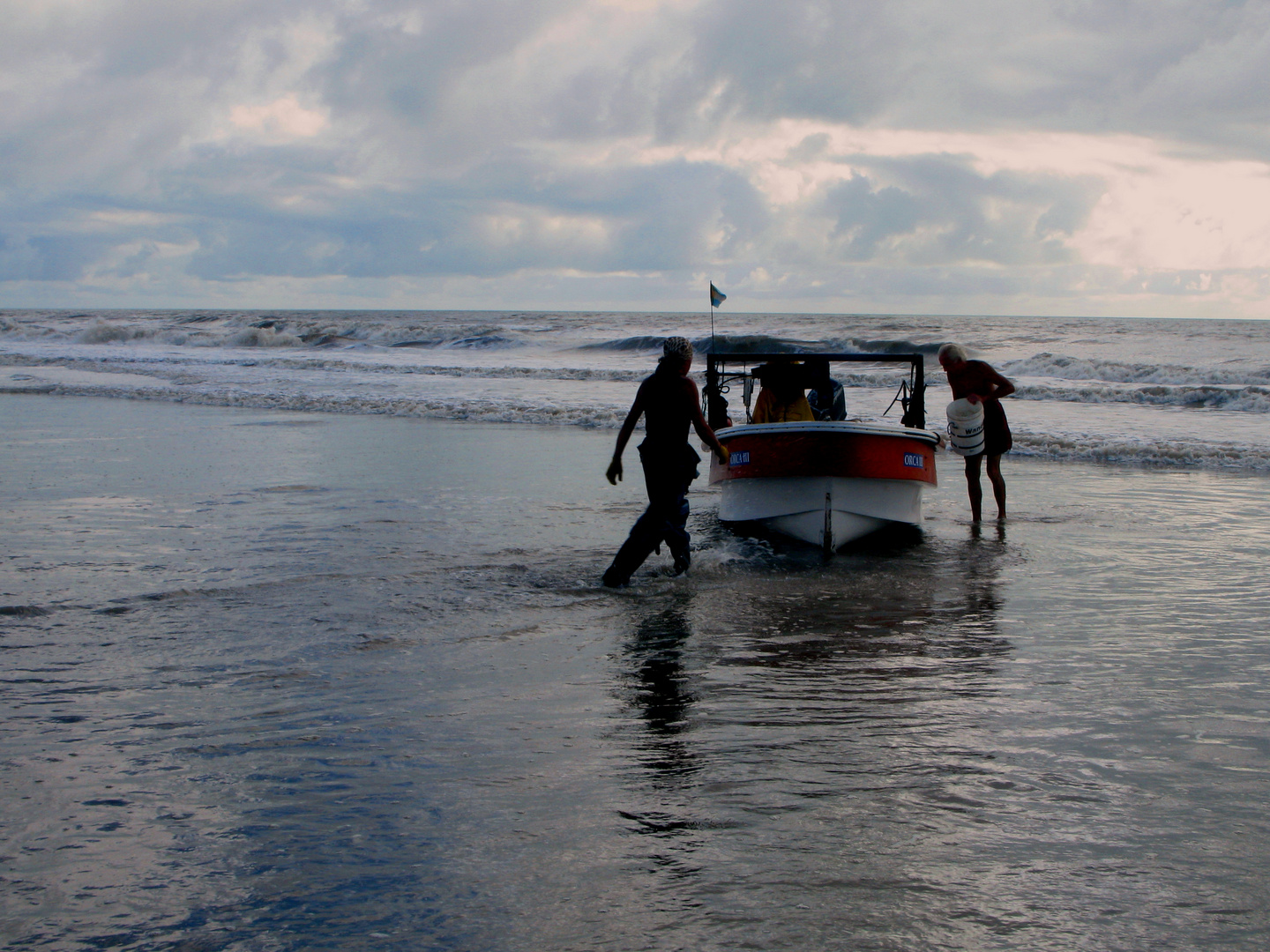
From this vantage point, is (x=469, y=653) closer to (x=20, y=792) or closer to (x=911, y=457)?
(x=20, y=792)

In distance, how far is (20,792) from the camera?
348 cm

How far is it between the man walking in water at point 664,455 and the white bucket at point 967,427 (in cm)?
333

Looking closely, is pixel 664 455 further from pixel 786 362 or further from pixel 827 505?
pixel 786 362

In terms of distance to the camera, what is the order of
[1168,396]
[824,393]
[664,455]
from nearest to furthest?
[664,455] → [824,393] → [1168,396]

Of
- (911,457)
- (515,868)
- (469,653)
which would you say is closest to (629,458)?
(911,457)

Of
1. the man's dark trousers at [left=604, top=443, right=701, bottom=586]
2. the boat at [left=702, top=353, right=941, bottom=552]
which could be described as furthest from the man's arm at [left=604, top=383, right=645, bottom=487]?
the boat at [left=702, top=353, right=941, bottom=552]

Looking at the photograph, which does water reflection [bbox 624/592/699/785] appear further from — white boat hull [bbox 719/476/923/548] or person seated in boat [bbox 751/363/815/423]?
person seated in boat [bbox 751/363/815/423]

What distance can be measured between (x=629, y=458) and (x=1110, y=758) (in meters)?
10.9

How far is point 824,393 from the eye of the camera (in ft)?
31.9

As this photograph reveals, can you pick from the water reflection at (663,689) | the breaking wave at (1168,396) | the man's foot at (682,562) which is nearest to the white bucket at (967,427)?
the man's foot at (682,562)

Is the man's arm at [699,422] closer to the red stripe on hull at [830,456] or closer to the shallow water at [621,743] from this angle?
the shallow water at [621,743]

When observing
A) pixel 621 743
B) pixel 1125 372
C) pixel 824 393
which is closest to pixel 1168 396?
pixel 1125 372

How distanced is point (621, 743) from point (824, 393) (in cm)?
620

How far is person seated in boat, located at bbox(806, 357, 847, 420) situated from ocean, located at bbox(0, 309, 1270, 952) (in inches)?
51.0
